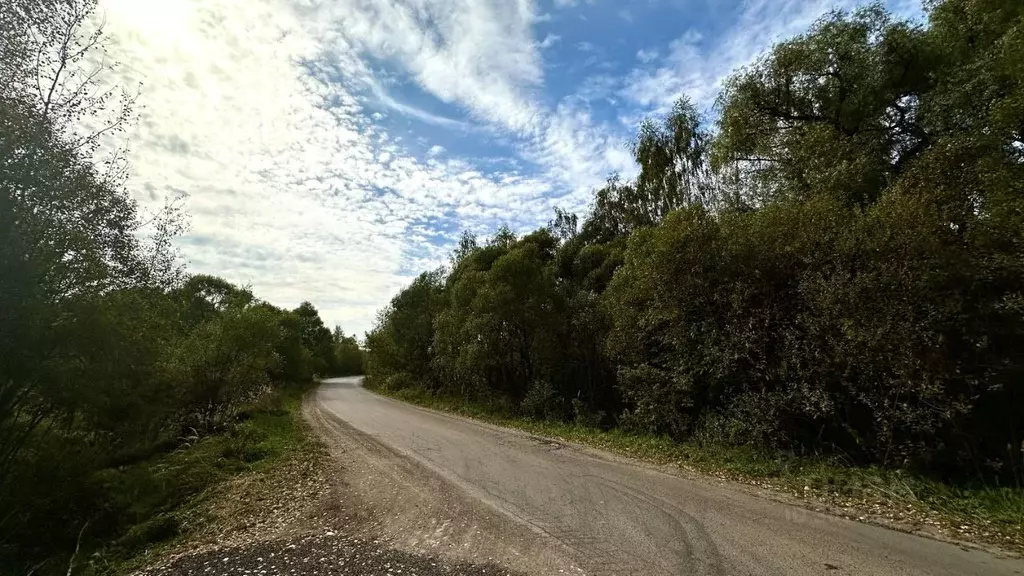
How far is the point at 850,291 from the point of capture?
768cm

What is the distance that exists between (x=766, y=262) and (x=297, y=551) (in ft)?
30.9

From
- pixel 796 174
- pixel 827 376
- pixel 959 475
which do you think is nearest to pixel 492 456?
pixel 827 376

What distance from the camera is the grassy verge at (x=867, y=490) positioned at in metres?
5.61

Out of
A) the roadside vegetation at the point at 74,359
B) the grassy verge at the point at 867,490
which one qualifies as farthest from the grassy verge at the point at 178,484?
the grassy verge at the point at 867,490

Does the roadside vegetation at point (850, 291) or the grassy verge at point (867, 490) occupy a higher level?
the roadside vegetation at point (850, 291)

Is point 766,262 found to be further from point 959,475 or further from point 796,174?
point 959,475

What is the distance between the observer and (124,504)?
9.10m

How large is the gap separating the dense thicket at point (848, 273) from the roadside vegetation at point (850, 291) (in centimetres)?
3

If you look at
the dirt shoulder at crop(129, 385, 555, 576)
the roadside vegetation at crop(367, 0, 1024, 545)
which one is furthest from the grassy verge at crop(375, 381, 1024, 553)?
the dirt shoulder at crop(129, 385, 555, 576)

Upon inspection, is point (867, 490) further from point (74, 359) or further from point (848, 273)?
point (74, 359)

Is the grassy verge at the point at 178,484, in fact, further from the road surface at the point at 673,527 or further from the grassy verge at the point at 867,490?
the grassy verge at the point at 867,490

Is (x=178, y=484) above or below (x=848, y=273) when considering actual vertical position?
below

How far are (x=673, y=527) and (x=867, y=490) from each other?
344cm

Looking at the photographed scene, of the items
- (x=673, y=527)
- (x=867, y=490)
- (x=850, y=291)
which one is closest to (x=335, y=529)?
(x=673, y=527)
